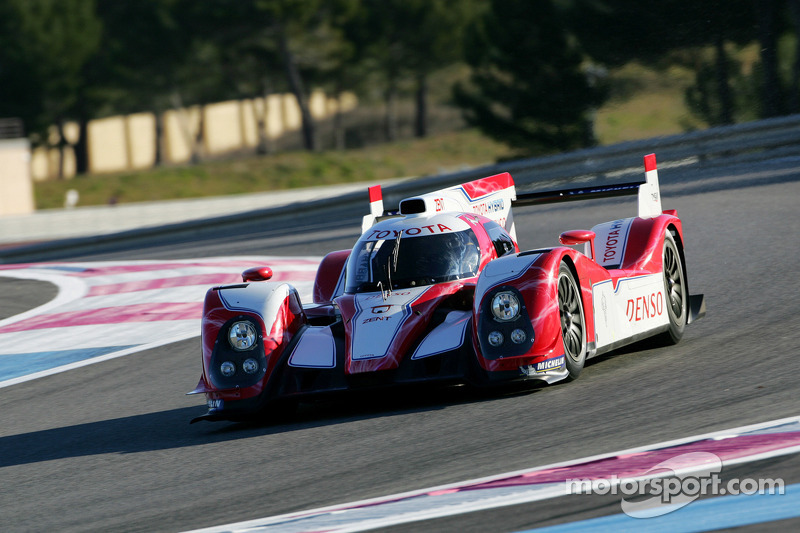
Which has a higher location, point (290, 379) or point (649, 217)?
point (649, 217)

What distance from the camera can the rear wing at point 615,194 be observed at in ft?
23.5

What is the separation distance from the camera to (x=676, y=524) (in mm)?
3271

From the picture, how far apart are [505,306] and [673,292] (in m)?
1.94

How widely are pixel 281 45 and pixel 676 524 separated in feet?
168

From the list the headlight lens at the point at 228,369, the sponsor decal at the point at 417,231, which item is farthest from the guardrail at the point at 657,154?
the headlight lens at the point at 228,369

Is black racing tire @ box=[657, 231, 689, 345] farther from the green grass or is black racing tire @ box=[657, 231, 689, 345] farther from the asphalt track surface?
the green grass

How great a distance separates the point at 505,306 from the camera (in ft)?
18.0

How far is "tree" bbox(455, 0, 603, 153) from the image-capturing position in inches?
1114

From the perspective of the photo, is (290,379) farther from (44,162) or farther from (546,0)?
(44,162)

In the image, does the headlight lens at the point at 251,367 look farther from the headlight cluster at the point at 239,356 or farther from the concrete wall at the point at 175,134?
the concrete wall at the point at 175,134

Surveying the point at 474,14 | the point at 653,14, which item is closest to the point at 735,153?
the point at 653,14

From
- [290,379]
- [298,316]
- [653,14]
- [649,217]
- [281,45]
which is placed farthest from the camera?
[281,45]

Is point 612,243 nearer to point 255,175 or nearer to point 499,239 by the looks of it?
point 499,239

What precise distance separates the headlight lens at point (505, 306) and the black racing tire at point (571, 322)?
27 cm
